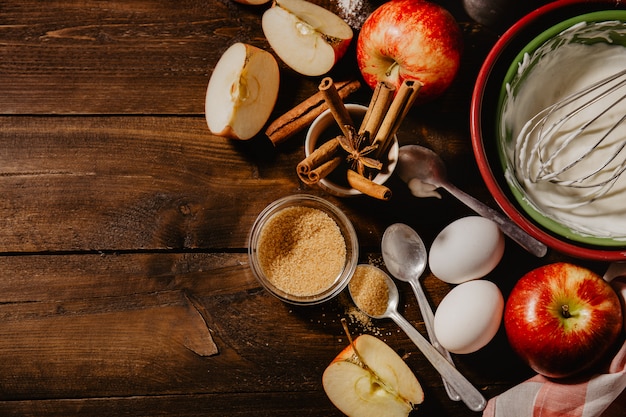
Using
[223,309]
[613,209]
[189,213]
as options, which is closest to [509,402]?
[613,209]

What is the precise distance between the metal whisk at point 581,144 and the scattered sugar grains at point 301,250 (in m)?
0.29

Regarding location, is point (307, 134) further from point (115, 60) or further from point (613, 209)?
point (613, 209)

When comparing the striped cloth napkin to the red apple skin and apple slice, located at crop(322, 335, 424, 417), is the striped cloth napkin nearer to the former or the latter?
the red apple skin

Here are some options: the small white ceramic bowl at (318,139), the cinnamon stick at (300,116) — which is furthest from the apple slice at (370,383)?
the cinnamon stick at (300,116)

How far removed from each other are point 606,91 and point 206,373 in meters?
0.69

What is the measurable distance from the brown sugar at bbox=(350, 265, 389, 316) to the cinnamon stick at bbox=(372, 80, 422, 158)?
179 millimetres

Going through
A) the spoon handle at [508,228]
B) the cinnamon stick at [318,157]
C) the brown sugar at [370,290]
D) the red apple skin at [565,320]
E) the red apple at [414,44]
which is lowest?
the brown sugar at [370,290]

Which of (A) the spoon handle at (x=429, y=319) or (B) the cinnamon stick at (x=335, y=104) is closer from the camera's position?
(B) the cinnamon stick at (x=335, y=104)

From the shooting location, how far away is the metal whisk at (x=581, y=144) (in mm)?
728

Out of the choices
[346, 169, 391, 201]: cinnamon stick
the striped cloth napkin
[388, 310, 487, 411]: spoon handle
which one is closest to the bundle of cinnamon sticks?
[346, 169, 391, 201]: cinnamon stick

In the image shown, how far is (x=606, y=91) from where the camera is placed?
0.70 m

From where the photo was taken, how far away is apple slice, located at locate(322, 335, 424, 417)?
0.82 m

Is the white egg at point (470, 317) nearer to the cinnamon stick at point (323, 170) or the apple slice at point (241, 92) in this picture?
the cinnamon stick at point (323, 170)

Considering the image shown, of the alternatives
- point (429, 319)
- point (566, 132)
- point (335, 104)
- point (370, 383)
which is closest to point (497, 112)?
point (566, 132)
